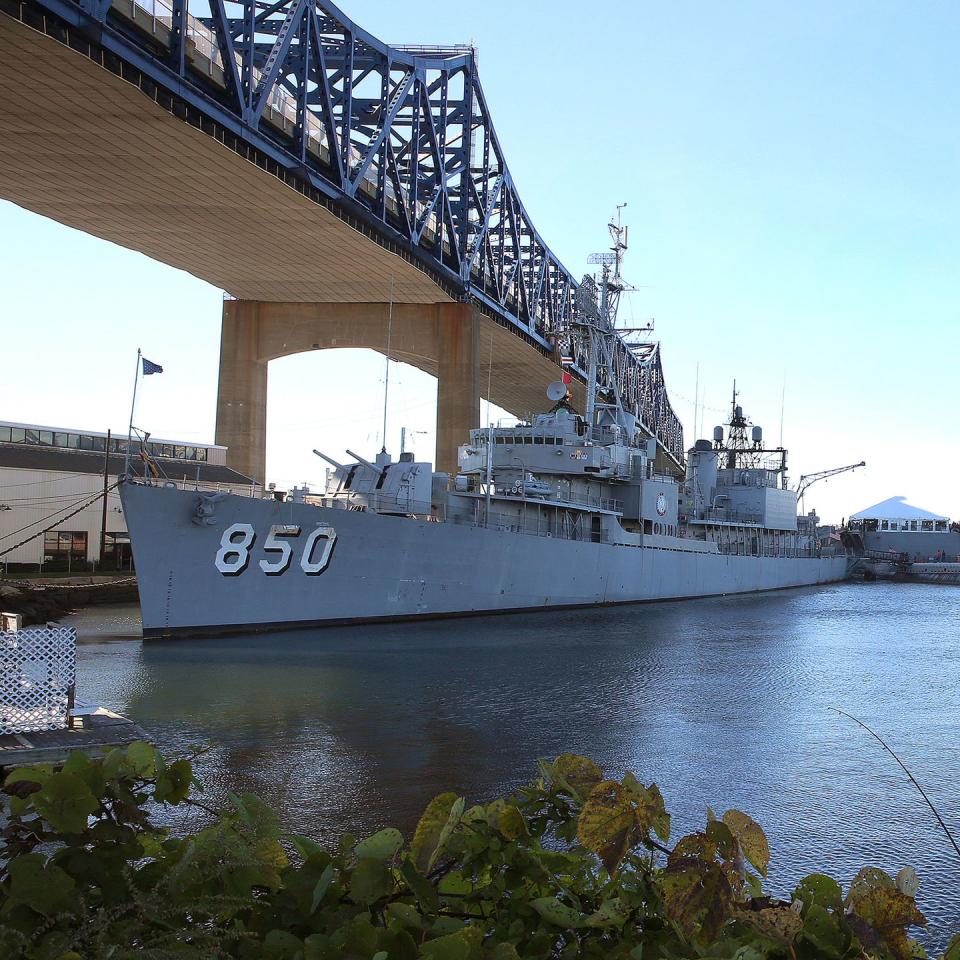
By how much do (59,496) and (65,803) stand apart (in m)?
33.8

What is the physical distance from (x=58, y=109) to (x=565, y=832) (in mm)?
25159

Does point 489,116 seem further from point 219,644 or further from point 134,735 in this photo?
point 134,735

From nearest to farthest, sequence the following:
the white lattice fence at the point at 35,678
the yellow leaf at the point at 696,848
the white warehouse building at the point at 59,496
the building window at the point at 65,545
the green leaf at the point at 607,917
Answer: the green leaf at the point at 607,917 → the yellow leaf at the point at 696,848 → the white lattice fence at the point at 35,678 → the white warehouse building at the point at 59,496 → the building window at the point at 65,545

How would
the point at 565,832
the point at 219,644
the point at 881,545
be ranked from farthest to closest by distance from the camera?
1. the point at 881,545
2. the point at 219,644
3. the point at 565,832

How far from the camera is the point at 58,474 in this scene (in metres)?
33.2

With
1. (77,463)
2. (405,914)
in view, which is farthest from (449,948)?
(77,463)

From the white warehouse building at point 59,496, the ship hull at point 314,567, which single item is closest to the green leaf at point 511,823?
the ship hull at point 314,567

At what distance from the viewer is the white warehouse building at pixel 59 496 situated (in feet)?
103

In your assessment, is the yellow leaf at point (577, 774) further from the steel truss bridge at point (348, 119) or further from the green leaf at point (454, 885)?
the steel truss bridge at point (348, 119)

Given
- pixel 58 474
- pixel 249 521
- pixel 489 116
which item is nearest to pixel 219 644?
pixel 249 521

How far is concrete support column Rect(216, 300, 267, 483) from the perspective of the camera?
129 feet

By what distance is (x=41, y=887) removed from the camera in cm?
209

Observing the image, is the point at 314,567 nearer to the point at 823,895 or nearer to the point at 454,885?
the point at 454,885

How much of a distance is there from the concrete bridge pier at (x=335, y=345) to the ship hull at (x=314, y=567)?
1204cm
